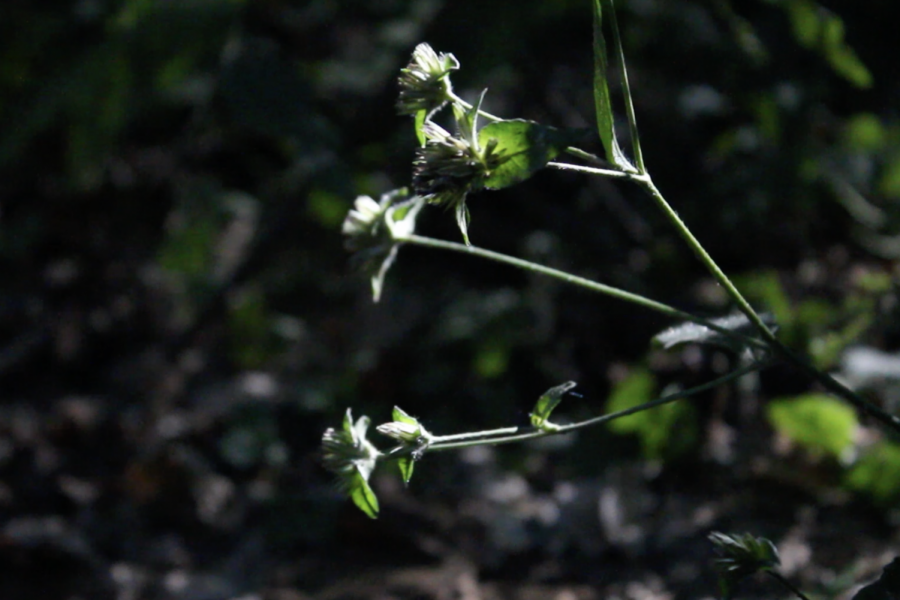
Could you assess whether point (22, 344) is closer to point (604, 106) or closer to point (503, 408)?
point (503, 408)

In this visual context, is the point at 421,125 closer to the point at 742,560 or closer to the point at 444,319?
the point at 742,560

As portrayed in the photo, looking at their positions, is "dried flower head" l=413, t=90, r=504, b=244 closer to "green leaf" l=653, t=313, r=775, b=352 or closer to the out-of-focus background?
"green leaf" l=653, t=313, r=775, b=352

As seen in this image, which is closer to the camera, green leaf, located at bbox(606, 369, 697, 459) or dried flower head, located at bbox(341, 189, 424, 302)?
dried flower head, located at bbox(341, 189, 424, 302)

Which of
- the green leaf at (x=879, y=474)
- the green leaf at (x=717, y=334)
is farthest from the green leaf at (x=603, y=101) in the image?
the green leaf at (x=879, y=474)

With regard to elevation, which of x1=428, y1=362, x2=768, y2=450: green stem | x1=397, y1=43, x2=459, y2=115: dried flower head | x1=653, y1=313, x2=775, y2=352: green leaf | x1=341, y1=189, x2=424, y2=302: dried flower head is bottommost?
x1=653, y1=313, x2=775, y2=352: green leaf

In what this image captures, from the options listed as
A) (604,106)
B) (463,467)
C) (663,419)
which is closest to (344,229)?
(604,106)

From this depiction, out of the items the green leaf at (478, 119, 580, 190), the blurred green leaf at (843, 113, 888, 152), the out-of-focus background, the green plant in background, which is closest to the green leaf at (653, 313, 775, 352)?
the green plant in background
